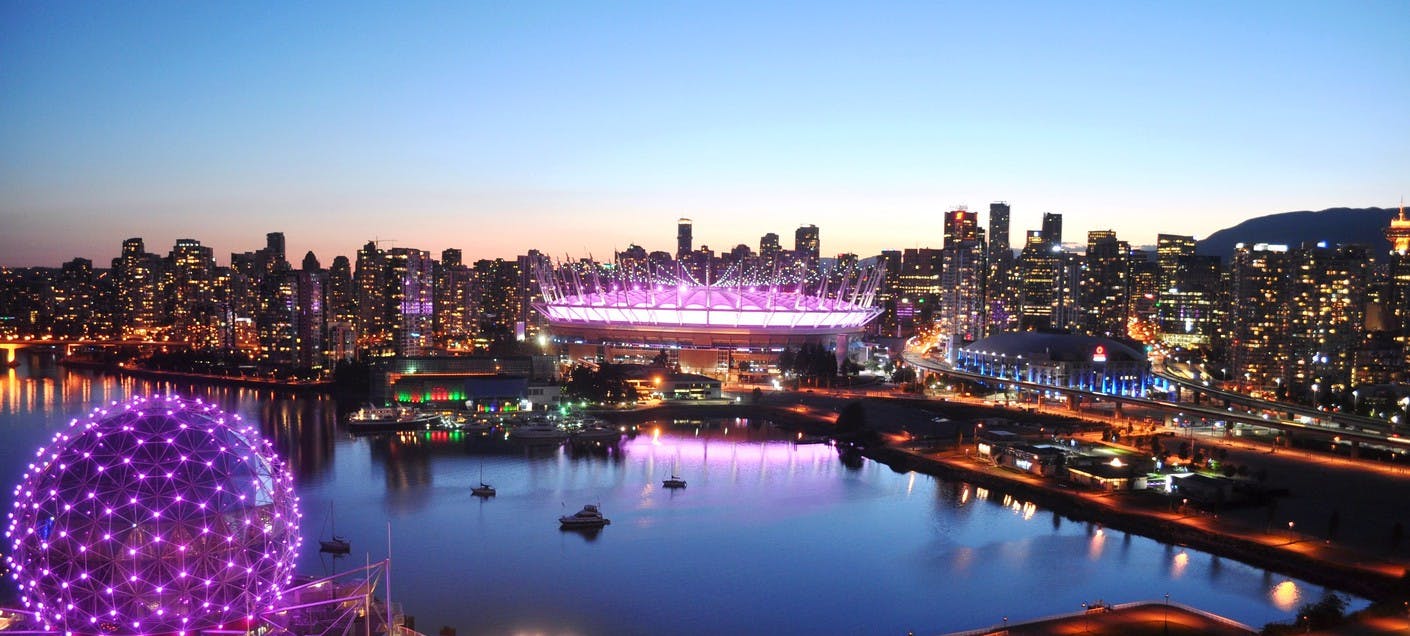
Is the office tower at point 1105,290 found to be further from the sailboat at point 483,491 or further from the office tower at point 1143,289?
the sailboat at point 483,491

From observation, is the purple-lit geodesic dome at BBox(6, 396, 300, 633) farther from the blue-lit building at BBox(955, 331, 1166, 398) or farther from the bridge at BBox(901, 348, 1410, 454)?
the blue-lit building at BBox(955, 331, 1166, 398)

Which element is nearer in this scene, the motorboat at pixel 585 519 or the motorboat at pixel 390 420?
the motorboat at pixel 585 519

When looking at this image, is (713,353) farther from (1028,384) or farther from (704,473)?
(704,473)

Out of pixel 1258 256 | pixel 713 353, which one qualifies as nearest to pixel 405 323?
pixel 713 353

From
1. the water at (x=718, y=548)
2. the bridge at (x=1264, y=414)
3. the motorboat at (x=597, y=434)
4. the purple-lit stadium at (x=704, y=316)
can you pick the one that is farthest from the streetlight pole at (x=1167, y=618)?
the purple-lit stadium at (x=704, y=316)

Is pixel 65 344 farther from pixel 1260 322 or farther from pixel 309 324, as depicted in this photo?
pixel 1260 322

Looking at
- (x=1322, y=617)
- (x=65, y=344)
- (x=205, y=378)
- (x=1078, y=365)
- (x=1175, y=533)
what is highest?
(x=1078, y=365)

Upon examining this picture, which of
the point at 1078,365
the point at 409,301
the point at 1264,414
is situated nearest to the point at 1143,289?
the point at 1078,365
